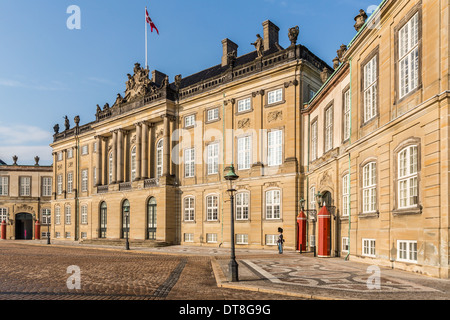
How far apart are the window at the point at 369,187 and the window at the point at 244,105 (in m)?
16.0

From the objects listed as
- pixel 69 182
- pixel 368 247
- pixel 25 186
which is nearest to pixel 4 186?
pixel 25 186

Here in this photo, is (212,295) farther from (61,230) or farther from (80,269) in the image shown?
(61,230)

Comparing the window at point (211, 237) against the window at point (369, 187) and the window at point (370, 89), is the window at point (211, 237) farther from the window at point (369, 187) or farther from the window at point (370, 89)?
the window at point (370, 89)

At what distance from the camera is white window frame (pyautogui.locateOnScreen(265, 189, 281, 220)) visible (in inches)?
1153

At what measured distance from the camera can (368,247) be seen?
16938mm

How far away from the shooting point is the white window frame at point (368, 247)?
16469mm

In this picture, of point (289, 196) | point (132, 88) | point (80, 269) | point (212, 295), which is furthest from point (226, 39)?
point (212, 295)

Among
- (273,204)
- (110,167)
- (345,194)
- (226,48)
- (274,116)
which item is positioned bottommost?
(273,204)

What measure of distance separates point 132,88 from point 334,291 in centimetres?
3634

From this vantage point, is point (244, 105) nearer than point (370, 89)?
No

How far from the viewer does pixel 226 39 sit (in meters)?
40.7

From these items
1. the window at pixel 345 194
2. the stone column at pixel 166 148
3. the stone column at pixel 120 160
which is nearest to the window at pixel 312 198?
the window at pixel 345 194

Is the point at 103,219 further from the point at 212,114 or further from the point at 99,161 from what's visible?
the point at 212,114

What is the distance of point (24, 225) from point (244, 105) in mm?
46044
